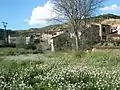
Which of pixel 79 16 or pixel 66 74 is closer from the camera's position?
pixel 66 74

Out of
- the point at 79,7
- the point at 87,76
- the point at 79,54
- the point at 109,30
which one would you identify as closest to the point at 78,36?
the point at 79,7

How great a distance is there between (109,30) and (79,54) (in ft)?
228

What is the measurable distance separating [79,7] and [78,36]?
4788 mm

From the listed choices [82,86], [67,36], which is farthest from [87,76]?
[67,36]

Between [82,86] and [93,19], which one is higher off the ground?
[93,19]

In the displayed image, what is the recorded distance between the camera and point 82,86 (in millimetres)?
8172

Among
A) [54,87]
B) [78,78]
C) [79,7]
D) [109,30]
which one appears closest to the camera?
[54,87]

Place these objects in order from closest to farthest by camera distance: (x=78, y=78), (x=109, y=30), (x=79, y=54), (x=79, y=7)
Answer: (x=78, y=78) < (x=79, y=54) < (x=79, y=7) < (x=109, y=30)

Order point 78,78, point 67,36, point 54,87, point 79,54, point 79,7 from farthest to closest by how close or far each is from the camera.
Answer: point 67,36 → point 79,7 → point 79,54 → point 78,78 → point 54,87

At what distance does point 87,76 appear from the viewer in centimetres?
1057

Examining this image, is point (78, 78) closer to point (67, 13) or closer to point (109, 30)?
point (67, 13)

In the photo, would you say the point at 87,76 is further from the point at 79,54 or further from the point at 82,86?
the point at 79,54

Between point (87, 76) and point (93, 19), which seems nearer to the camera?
point (87, 76)

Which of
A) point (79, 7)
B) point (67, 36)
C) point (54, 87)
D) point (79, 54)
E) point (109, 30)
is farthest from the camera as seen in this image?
point (109, 30)
